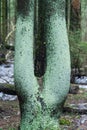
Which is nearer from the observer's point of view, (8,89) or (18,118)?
(18,118)

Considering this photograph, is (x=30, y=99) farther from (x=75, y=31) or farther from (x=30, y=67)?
(x=75, y=31)

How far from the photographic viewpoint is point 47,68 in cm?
652

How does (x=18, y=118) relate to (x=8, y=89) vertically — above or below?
below

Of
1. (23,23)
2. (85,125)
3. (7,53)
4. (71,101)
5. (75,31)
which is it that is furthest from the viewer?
(7,53)

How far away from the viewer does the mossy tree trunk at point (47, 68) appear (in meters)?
6.34

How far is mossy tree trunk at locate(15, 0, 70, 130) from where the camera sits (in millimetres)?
6340

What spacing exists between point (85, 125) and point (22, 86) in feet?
7.08

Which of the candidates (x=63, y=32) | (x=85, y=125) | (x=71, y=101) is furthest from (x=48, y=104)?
(x=71, y=101)

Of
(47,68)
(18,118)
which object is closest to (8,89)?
(18,118)

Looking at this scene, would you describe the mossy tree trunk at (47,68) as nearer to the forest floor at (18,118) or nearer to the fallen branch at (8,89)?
the forest floor at (18,118)

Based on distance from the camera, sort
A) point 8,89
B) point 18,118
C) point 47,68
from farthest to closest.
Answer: point 8,89 < point 18,118 < point 47,68

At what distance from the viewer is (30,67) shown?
6.38 m

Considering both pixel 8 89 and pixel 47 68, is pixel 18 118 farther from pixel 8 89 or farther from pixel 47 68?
pixel 47 68

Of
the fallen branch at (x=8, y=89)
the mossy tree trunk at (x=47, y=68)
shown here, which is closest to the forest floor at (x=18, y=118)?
the fallen branch at (x=8, y=89)
